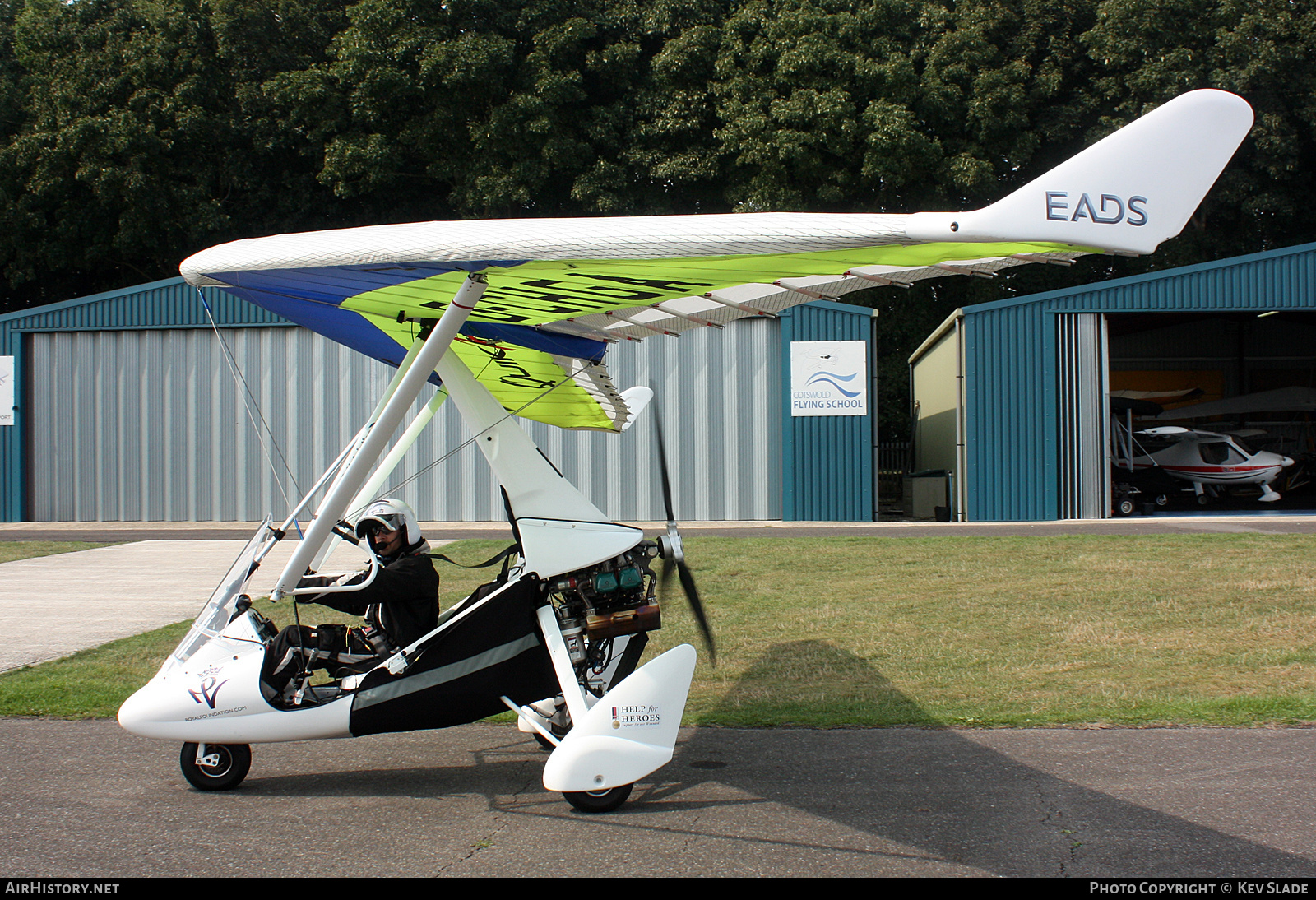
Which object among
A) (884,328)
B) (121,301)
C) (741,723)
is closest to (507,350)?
(741,723)

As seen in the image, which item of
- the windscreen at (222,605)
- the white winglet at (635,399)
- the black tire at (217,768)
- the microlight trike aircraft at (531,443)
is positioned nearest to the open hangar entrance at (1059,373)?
the white winglet at (635,399)

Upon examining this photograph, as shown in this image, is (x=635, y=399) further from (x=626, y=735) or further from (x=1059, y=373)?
(x=1059, y=373)

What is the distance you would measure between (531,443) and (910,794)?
97.0 inches

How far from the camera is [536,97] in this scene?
85.0 ft

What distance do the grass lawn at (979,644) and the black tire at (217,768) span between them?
1.72 metres

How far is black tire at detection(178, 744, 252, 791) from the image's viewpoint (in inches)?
170

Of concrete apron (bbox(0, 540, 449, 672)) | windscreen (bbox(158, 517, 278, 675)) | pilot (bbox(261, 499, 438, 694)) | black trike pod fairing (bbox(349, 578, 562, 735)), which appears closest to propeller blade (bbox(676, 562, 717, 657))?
black trike pod fairing (bbox(349, 578, 562, 735))

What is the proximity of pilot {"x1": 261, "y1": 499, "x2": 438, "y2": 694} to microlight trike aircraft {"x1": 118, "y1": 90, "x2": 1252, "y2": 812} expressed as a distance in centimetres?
10

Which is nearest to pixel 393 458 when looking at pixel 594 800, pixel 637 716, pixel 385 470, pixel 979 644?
pixel 385 470

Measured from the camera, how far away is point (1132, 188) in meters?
3.05

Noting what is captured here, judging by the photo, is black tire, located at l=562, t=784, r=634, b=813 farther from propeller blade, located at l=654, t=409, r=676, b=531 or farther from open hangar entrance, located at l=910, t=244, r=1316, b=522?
open hangar entrance, located at l=910, t=244, r=1316, b=522

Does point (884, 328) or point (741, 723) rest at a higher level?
point (884, 328)
